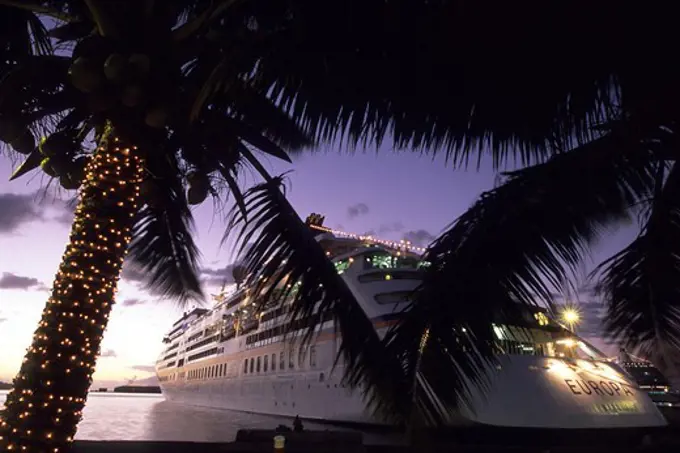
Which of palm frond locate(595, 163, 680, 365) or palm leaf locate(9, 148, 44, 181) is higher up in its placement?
palm leaf locate(9, 148, 44, 181)

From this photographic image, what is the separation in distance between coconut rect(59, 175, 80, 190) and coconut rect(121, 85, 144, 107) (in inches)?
73.7

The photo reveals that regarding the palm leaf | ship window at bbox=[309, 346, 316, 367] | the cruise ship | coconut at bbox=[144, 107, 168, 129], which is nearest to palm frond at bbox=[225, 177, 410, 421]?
the cruise ship

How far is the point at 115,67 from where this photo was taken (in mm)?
3459

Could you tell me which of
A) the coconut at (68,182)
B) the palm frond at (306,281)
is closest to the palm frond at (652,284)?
the palm frond at (306,281)

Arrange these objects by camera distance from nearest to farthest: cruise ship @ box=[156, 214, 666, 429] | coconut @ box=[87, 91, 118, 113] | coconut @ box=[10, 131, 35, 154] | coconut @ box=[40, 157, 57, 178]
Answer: coconut @ box=[87, 91, 118, 113]
coconut @ box=[10, 131, 35, 154]
coconut @ box=[40, 157, 57, 178]
cruise ship @ box=[156, 214, 666, 429]

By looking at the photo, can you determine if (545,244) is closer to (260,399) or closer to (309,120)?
(309,120)

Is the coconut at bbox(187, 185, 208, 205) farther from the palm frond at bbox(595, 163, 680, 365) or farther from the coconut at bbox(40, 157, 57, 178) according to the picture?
the palm frond at bbox(595, 163, 680, 365)

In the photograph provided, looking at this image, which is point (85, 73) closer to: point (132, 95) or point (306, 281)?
point (132, 95)

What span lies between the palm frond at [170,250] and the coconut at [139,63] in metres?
2.12

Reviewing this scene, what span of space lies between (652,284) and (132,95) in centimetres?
390

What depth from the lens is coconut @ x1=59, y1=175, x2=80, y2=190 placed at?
5.12 m

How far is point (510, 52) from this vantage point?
6.89 ft

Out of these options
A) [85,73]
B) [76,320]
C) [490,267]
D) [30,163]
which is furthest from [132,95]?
[490,267]

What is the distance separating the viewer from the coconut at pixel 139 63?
351 centimetres
